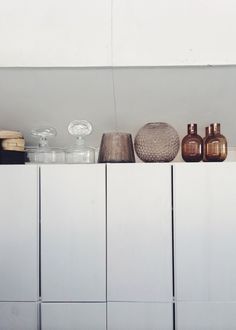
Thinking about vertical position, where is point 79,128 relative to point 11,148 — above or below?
above

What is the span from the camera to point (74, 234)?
1.71m

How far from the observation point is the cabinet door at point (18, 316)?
5.60 ft

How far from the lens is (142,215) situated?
1.70 meters

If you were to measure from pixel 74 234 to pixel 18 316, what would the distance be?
1.69ft

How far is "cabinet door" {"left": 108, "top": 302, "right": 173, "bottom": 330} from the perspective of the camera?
1674mm

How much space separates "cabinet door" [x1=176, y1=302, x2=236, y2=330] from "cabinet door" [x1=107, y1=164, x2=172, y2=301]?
11 cm

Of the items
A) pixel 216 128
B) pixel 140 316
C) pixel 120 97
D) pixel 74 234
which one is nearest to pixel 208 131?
→ pixel 216 128
